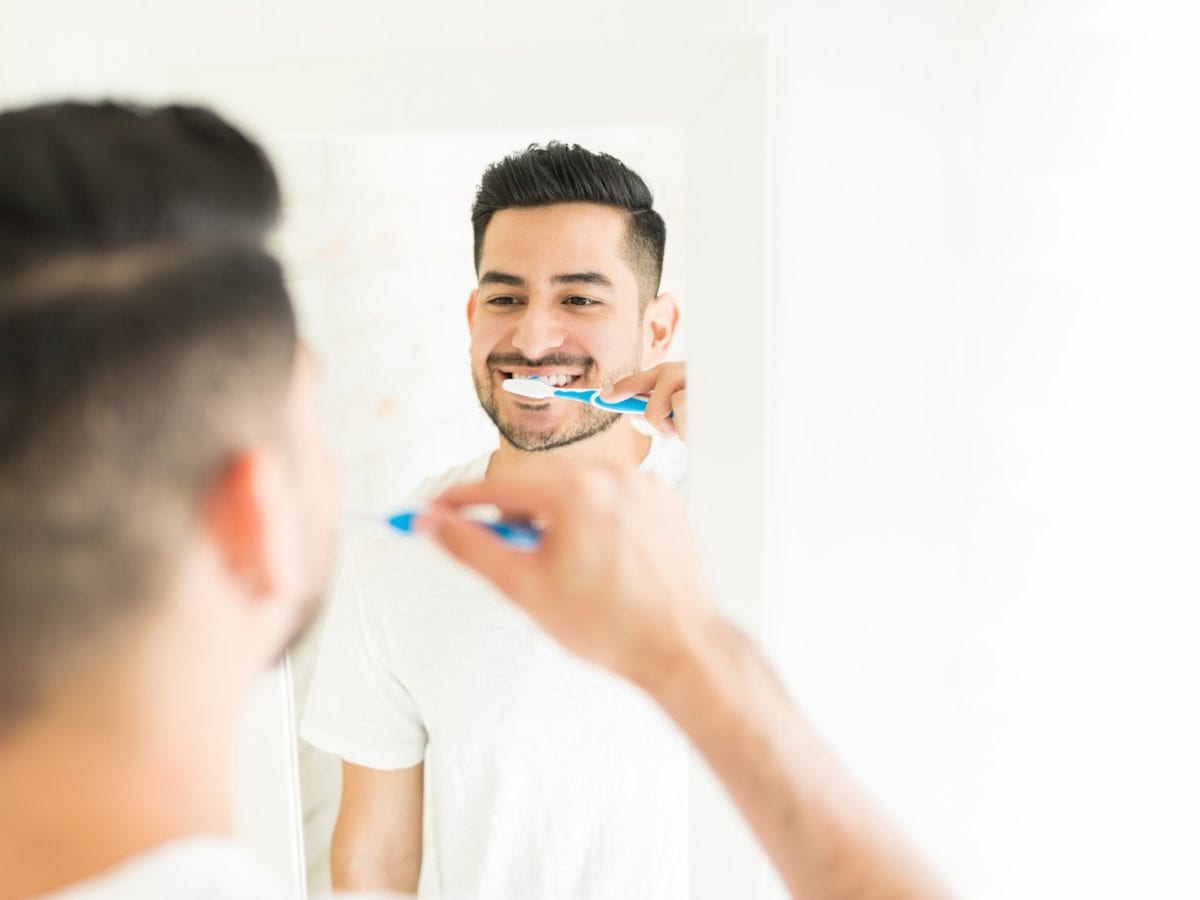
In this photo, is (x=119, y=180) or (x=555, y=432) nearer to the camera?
(x=119, y=180)

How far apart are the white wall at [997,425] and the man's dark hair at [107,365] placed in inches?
25.4

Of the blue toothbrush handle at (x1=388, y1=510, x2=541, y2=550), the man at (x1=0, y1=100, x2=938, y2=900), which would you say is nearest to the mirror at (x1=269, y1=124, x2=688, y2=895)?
the blue toothbrush handle at (x1=388, y1=510, x2=541, y2=550)

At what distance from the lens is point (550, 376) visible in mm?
1152

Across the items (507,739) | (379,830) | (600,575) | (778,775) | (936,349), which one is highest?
(936,349)

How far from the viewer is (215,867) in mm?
539

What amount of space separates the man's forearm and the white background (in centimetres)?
47

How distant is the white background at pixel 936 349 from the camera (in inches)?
42.1

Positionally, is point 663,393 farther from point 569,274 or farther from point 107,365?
point 107,365

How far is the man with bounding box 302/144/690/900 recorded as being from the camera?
1127 millimetres

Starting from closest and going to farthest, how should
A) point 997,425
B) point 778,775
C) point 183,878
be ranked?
point 183,878 → point 778,775 → point 997,425

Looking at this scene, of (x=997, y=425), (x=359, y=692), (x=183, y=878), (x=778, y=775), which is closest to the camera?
(x=183, y=878)

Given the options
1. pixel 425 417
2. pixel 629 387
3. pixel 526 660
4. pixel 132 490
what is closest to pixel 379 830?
pixel 526 660

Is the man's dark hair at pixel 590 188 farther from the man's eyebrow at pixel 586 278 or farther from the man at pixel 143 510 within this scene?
the man at pixel 143 510

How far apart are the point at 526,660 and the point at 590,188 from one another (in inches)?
18.7
